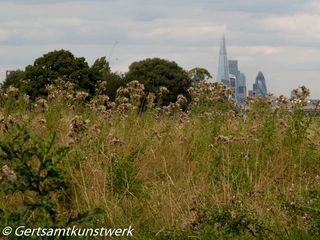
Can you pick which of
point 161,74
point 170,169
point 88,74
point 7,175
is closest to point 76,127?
point 170,169

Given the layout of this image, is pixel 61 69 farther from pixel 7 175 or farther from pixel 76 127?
pixel 7 175

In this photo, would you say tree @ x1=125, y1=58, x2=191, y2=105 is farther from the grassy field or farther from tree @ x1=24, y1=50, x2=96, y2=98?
the grassy field

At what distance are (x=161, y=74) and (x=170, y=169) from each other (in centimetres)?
4094

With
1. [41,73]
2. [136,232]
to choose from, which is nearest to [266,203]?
[136,232]

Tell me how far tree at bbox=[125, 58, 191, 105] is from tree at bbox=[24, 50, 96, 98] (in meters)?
7.08

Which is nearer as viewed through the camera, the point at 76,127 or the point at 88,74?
the point at 76,127

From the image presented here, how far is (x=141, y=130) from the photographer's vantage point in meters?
7.91

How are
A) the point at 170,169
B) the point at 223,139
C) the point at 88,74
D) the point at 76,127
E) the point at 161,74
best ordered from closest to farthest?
1. the point at 76,127
2. the point at 223,139
3. the point at 170,169
4. the point at 88,74
5. the point at 161,74

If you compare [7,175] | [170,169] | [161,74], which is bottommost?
[161,74]

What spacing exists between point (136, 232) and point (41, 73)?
29757mm

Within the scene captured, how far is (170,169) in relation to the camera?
21.8ft

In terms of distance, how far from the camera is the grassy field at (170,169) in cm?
361

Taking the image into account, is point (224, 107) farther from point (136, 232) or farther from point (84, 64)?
point (84, 64)

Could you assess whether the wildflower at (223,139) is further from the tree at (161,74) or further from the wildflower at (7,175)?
the tree at (161,74)
